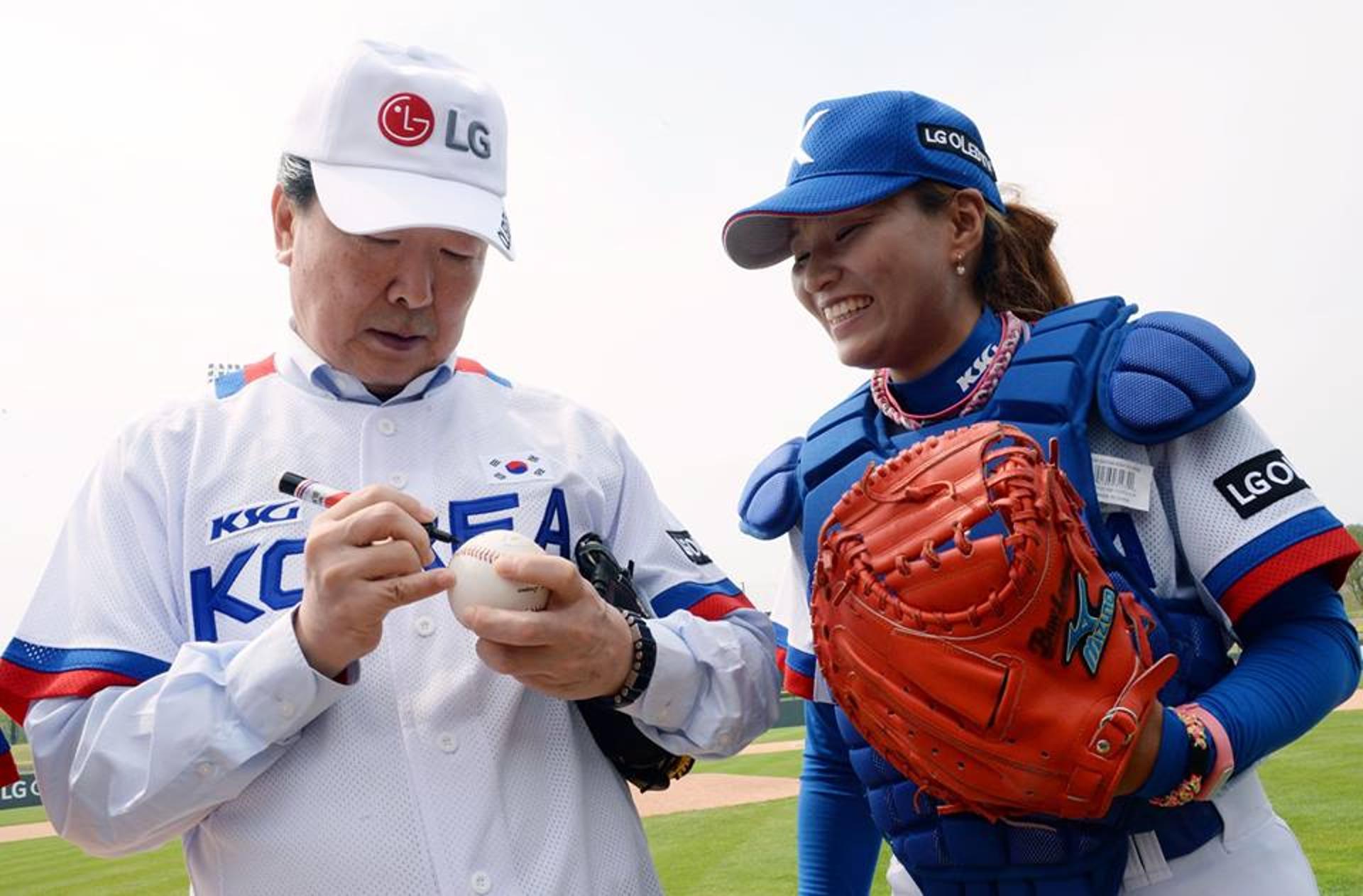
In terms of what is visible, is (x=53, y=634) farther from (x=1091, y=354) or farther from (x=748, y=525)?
(x=1091, y=354)

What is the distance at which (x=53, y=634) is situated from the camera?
1886 millimetres

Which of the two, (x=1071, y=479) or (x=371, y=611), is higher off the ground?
(x=1071, y=479)

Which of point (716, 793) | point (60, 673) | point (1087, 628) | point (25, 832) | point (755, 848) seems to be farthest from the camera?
point (25, 832)

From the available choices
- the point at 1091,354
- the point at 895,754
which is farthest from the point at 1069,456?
the point at 895,754

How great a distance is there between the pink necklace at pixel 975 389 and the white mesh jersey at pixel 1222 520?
0.24 metres

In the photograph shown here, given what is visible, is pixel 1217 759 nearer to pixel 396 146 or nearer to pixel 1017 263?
pixel 1017 263

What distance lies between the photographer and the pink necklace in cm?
248

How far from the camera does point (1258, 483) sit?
2.16 meters

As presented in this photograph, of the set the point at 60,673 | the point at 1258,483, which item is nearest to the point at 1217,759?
the point at 1258,483

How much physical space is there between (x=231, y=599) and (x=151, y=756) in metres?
0.30

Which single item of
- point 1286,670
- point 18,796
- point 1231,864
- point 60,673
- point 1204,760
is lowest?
point 18,796

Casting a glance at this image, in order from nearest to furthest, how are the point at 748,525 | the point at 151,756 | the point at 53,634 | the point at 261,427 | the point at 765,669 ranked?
the point at 151,756
the point at 53,634
the point at 261,427
the point at 765,669
the point at 748,525

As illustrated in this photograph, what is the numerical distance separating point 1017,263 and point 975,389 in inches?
17.8

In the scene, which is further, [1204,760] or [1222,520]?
[1222,520]
